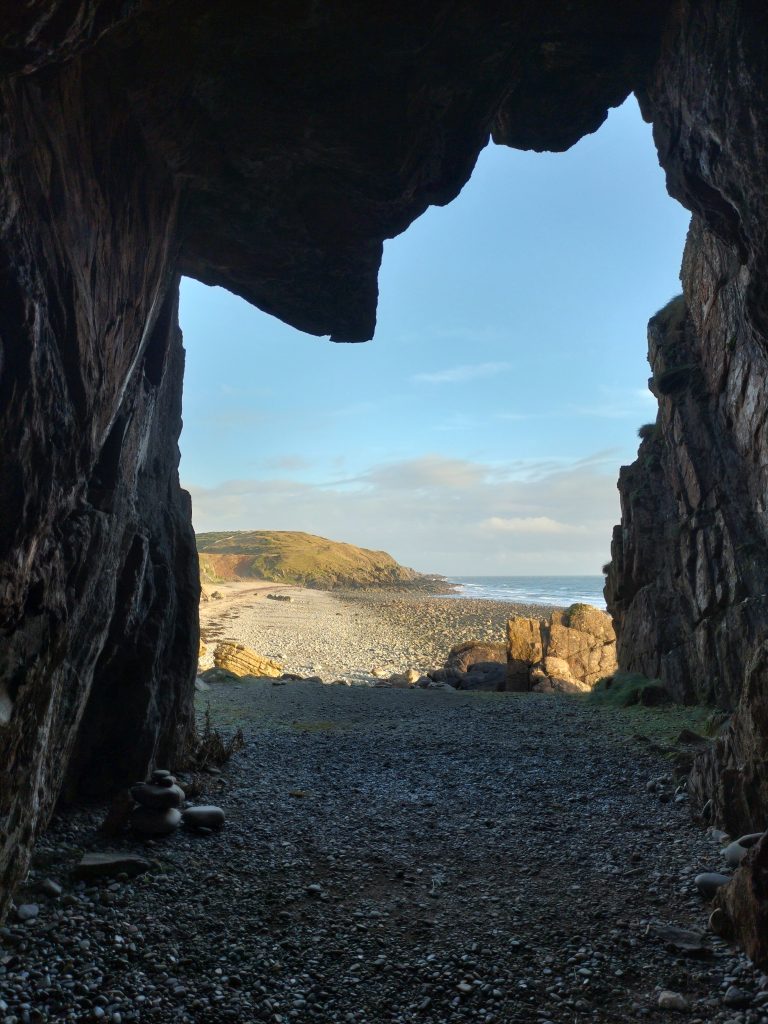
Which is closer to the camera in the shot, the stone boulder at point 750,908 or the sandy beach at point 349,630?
the stone boulder at point 750,908

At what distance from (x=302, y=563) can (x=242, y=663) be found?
117037mm

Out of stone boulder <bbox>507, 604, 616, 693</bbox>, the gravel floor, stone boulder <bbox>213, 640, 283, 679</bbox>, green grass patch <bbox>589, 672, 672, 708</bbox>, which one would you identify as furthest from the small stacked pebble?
stone boulder <bbox>213, 640, 283, 679</bbox>

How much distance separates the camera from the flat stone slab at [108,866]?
7035mm

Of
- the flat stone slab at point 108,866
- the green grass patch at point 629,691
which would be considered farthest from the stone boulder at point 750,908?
the green grass patch at point 629,691

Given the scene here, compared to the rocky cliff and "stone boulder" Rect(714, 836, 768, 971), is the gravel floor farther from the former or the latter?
the rocky cliff

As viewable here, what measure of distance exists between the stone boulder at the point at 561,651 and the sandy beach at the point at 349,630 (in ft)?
31.2

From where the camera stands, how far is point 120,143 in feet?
29.0

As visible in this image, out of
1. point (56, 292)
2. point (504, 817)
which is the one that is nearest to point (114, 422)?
point (56, 292)

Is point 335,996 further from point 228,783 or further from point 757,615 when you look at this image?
point 757,615

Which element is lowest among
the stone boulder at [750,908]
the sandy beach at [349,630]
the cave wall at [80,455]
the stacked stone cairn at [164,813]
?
the sandy beach at [349,630]

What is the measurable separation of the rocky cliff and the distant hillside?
4316 inches

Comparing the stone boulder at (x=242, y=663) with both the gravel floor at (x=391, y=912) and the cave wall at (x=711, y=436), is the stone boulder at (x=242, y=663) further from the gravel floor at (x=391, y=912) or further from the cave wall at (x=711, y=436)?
the gravel floor at (x=391, y=912)

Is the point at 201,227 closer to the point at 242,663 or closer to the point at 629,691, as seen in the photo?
the point at 629,691

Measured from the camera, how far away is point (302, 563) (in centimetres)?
14750
